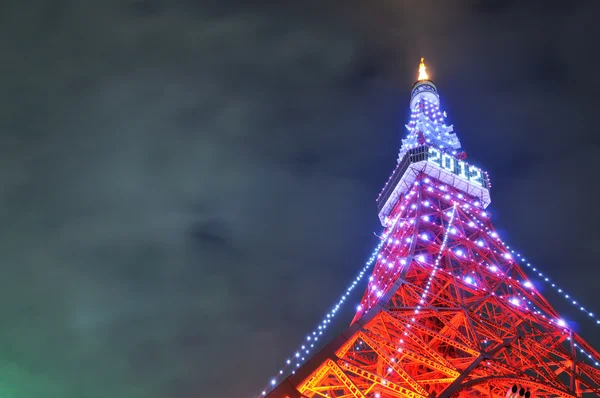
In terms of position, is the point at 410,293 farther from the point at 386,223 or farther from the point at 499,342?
the point at 386,223

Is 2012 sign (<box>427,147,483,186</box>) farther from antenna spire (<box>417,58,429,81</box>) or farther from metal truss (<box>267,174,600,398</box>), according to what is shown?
antenna spire (<box>417,58,429,81</box>)

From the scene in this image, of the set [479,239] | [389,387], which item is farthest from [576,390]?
[479,239]

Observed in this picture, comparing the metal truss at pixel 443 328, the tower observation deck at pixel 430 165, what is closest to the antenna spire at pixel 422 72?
the tower observation deck at pixel 430 165

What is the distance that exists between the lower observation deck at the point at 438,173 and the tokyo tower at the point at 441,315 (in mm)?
49

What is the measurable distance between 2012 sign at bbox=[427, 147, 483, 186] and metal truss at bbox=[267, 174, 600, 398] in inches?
32.2

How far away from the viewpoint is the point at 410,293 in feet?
45.0

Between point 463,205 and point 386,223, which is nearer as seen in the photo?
point 463,205

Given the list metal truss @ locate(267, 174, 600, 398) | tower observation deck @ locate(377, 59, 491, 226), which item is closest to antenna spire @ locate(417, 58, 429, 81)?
tower observation deck @ locate(377, 59, 491, 226)

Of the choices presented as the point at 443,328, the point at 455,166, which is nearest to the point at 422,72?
the point at 455,166

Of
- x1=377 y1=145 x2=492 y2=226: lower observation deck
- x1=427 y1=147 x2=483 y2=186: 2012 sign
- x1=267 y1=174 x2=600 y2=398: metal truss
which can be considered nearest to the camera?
x1=267 y1=174 x2=600 y2=398: metal truss

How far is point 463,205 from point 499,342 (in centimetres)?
832

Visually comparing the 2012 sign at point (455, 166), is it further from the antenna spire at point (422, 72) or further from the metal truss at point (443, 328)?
the antenna spire at point (422, 72)

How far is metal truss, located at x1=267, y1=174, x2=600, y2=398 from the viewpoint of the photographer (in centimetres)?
977

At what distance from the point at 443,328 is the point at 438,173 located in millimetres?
8233
